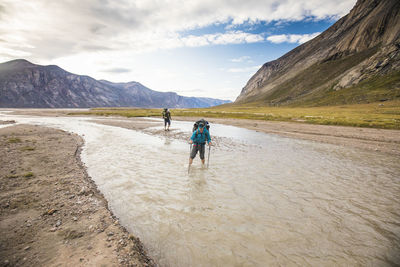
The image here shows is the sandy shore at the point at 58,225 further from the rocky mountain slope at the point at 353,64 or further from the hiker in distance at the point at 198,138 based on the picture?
the rocky mountain slope at the point at 353,64

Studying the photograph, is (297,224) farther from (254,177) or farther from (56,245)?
(56,245)

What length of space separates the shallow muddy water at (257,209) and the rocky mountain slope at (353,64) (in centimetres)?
9493

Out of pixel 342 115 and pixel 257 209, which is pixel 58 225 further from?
pixel 342 115

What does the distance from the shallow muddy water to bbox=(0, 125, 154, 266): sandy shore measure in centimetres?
68

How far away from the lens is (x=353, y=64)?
126312 mm

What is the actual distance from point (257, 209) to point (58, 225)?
689 centimetres

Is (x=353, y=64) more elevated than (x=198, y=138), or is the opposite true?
(x=353, y=64)

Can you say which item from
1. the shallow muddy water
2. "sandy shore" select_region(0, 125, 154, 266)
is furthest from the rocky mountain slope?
"sandy shore" select_region(0, 125, 154, 266)

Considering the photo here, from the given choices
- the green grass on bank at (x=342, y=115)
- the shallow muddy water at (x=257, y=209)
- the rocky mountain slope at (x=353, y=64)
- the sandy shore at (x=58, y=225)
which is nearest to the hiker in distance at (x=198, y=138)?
the shallow muddy water at (x=257, y=209)

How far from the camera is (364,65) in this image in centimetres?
Answer: 10950

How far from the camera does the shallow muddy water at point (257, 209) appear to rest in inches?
205

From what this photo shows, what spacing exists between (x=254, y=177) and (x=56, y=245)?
9.28m

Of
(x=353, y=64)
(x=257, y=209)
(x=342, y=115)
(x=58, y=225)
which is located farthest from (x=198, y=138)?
(x=353, y=64)

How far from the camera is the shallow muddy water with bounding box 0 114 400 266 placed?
5.20 m
